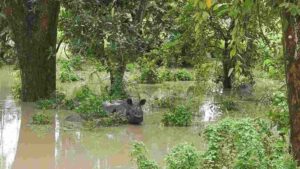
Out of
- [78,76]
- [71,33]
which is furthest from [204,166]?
[78,76]

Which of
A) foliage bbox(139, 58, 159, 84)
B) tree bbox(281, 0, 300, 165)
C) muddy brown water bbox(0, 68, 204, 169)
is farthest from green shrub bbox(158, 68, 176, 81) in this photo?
tree bbox(281, 0, 300, 165)

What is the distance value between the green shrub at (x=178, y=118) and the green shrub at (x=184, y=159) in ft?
16.4

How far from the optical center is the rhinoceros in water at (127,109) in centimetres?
983

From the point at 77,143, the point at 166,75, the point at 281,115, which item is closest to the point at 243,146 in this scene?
the point at 281,115

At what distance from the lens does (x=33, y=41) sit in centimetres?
1184

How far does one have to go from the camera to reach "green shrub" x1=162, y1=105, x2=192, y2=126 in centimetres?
964

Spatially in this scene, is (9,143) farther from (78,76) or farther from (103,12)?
(78,76)

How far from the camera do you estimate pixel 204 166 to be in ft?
15.0

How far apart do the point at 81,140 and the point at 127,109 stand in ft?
4.64

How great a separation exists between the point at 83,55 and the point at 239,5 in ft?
25.7

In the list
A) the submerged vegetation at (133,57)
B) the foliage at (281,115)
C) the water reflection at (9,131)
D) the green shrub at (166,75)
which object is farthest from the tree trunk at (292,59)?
the green shrub at (166,75)

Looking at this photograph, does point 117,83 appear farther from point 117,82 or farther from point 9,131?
point 9,131

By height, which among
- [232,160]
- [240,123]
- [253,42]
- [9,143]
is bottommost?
[9,143]

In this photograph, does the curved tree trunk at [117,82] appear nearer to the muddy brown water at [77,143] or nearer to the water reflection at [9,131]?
the muddy brown water at [77,143]
